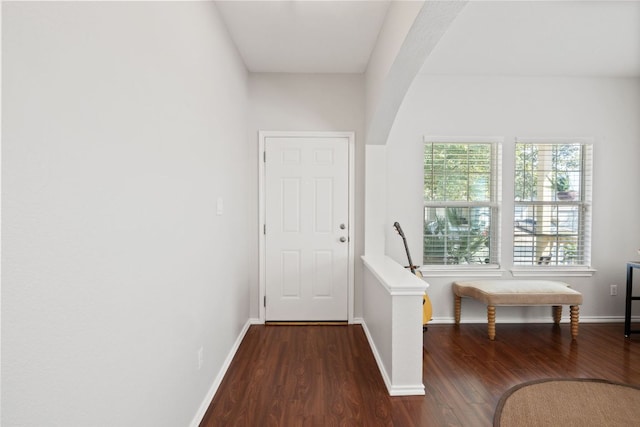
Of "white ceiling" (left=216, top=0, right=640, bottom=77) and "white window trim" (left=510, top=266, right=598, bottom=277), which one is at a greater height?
"white ceiling" (left=216, top=0, right=640, bottom=77)

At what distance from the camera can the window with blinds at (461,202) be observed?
3834mm

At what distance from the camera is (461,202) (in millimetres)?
3855

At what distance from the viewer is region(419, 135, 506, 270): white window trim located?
12.4 ft

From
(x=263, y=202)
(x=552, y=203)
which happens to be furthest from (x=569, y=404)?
(x=263, y=202)

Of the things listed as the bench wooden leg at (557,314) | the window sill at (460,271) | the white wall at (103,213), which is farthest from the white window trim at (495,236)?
the white wall at (103,213)

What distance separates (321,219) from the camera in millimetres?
3746

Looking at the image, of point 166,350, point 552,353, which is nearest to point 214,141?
point 166,350

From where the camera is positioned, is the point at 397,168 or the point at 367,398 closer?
the point at 367,398

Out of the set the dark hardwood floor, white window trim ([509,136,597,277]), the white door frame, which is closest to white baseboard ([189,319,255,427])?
the dark hardwood floor

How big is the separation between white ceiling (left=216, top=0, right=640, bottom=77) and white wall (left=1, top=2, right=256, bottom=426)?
70 cm

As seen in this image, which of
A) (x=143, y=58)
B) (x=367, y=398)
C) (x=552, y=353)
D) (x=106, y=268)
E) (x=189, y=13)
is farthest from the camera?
(x=552, y=353)

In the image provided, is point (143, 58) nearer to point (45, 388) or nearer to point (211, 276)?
point (45, 388)

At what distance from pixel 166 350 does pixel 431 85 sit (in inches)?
141

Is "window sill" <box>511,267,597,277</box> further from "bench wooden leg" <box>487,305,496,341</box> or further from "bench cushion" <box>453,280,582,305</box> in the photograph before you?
"bench wooden leg" <box>487,305,496,341</box>
